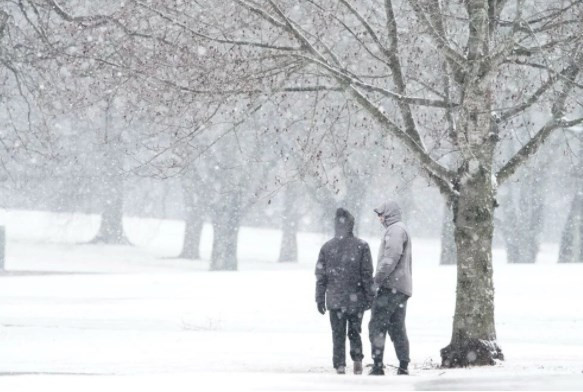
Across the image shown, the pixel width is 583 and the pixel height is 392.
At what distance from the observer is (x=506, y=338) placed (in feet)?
51.8

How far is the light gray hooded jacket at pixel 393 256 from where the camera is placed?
10.5m

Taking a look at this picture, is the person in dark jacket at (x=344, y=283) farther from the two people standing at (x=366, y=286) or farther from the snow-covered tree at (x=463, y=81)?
the snow-covered tree at (x=463, y=81)

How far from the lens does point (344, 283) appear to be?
1076cm

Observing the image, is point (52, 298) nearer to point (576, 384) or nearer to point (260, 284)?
point (260, 284)

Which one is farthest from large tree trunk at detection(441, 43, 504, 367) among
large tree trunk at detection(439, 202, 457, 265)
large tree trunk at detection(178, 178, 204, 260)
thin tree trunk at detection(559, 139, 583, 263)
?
large tree trunk at detection(178, 178, 204, 260)

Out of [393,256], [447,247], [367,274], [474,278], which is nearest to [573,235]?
[447,247]

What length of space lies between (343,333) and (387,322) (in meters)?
0.50

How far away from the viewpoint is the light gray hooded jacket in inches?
415

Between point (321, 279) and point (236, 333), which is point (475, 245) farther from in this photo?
point (236, 333)

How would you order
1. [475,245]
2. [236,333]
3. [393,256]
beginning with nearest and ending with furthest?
[393,256], [475,245], [236,333]

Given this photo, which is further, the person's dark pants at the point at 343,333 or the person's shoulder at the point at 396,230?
the person's dark pants at the point at 343,333

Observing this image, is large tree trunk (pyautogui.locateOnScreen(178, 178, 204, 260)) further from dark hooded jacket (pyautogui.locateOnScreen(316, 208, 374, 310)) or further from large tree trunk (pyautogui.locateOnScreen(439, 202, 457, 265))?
dark hooded jacket (pyautogui.locateOnScreen(316, 208, 374, 310))

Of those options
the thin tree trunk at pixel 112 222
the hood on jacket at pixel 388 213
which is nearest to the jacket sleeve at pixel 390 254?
the hood on jacket at pixel 388 213

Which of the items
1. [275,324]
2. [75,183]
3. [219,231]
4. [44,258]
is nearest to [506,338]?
[275,324]
